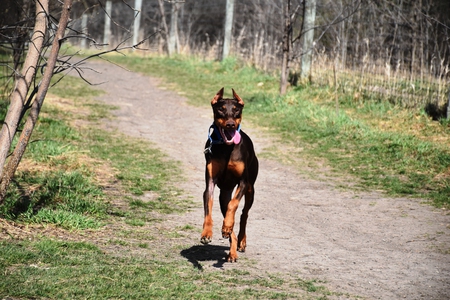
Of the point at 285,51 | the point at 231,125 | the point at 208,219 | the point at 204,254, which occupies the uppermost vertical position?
the point at 285,51

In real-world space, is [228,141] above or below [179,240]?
above

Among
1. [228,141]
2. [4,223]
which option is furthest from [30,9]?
[228,141]

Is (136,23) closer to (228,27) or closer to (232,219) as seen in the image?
(228,27)

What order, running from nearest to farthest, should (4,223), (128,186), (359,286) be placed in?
(359,286)
(4,223)
(128,186)

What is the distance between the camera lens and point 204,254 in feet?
17.8

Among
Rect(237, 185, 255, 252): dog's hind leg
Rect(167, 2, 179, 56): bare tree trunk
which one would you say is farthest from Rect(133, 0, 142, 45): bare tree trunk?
Rect(237, 185, 255, 252): dog's hind leg

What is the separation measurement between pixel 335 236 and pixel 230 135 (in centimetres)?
201

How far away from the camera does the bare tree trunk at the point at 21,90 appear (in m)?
5.35

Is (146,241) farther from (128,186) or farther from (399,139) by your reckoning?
(399,139)

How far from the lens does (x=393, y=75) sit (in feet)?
45.3

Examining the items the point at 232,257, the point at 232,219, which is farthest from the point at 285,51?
the point at 232,219

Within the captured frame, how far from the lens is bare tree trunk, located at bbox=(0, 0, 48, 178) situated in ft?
17.6

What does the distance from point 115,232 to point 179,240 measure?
2.04 ft

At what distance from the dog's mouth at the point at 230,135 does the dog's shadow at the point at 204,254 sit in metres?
1.03
